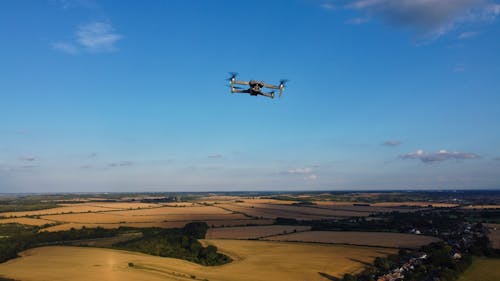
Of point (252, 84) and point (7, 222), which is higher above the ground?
point (252, 84)

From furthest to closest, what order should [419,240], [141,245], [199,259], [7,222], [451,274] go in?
1. [7,222]
2. [419,240]
3. [141,245]
4. [199,259]
5. [451,274]

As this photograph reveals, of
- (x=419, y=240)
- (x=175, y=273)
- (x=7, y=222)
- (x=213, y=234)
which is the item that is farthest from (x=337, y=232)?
(x=7, y=222)

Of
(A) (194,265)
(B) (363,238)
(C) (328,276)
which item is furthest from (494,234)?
(A) (194,265)

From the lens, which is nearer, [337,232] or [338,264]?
[338,264]

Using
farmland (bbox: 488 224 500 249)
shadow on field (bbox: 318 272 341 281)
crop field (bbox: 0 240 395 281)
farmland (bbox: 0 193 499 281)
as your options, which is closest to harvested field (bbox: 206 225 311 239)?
farmland (bbox: 0 193 499 281)

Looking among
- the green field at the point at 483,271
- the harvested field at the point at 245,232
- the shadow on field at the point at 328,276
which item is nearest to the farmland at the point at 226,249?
the harvested field at the point at 245,232

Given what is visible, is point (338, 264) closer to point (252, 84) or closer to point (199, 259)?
point (199, 259)

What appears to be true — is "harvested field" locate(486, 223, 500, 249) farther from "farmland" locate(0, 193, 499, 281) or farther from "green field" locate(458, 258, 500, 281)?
"green field" locate(458, 258, 500, 281)

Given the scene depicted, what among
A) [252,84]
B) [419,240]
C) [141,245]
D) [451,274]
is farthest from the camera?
[419,240]

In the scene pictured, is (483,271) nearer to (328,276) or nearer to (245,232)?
(328,276)
